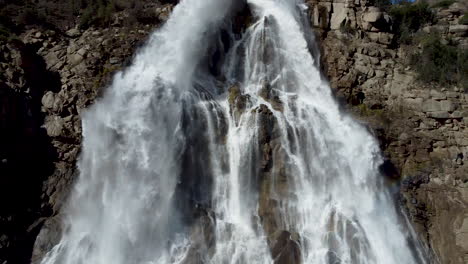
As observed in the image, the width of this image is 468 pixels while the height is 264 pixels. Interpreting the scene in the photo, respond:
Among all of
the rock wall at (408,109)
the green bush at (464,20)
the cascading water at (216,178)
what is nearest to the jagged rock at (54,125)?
the cascading water at (216,178)

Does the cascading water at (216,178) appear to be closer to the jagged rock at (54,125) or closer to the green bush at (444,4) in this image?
the jagged rock at (54,125)

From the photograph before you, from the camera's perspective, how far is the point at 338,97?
2500 centimetres

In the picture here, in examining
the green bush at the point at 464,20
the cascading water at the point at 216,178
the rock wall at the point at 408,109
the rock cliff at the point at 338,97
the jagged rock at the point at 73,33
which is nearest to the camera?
the cascading water at the point at 216,178

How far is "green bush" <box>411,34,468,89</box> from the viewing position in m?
25.6

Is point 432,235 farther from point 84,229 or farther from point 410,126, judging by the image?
point 84,229

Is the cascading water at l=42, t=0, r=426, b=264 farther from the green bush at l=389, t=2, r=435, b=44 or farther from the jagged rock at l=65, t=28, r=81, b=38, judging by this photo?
the green bush at l=389, t=2, r=435, b=44

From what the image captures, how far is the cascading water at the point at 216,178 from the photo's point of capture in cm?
1759

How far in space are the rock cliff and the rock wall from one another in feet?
0.18

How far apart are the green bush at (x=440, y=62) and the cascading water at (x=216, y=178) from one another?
21.2ft

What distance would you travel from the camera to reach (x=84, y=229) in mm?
17766

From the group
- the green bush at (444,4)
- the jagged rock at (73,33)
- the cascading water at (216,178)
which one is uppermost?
the green bush at (444,4)

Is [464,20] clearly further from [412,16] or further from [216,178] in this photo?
[216,178]

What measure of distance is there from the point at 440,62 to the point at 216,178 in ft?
52.9

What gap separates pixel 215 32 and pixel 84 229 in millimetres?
13202
